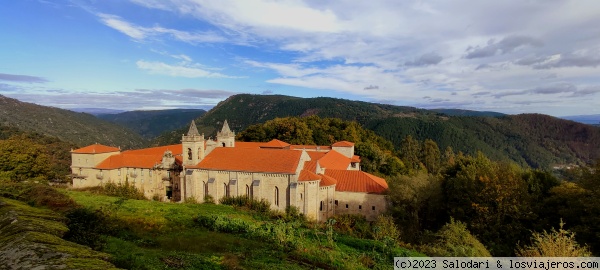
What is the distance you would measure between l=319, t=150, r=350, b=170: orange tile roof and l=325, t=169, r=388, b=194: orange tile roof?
553 cm

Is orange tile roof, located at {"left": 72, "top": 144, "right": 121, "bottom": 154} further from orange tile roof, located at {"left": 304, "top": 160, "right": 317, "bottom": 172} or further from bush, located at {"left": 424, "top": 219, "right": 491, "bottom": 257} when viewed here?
bush, located at {"left": 424, "top": 219, "right": 491, "bottom": 257}

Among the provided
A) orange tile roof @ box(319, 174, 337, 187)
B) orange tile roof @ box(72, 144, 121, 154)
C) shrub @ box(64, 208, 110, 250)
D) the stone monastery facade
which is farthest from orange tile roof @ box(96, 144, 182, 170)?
shrub @ box(64, 208, 110, 250)

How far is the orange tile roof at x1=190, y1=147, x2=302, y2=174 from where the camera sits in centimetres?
3766

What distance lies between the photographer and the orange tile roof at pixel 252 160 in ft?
124

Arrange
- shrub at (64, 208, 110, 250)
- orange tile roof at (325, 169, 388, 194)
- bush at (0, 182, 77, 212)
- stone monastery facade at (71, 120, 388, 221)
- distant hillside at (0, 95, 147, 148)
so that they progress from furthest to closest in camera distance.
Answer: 1. distant hillside at (0, 95, 147, 148)
2. orange tile roof at (325, 169, 388, 194)
3. stone monastery facade at (71, 120, 388, 221)
4. bush at (0, 182, 77, 212)
5. shrub at (64, 208, 110, 250)

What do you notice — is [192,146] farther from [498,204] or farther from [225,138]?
[498,204]

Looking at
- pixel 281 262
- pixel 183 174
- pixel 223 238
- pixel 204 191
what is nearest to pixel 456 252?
pixel 281 262

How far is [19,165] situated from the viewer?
139ft

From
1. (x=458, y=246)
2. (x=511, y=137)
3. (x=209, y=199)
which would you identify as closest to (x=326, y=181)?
(x=209, y=199)

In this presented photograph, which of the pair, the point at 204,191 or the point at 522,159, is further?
the point at 522,159

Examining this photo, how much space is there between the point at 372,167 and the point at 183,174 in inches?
1363

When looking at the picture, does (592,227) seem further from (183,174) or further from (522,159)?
(522,159)

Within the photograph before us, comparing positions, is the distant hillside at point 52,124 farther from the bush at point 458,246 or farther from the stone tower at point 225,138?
the bush at point 458,246

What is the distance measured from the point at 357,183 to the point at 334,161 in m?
11.9
